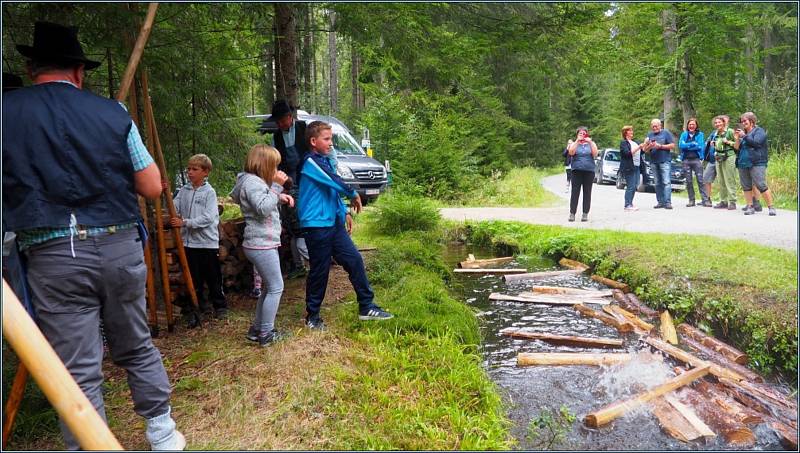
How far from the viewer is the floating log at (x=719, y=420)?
161 inches

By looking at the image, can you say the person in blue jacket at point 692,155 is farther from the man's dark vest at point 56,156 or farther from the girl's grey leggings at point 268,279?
the man's dark vest at point 56,156

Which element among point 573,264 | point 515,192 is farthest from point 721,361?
point 515,192

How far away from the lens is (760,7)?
11.2 ft

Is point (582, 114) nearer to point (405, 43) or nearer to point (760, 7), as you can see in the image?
point (405, 43)

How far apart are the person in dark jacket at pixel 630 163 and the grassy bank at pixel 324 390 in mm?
6202

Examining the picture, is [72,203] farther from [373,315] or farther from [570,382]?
[570,382]

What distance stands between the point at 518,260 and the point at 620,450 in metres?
6.41

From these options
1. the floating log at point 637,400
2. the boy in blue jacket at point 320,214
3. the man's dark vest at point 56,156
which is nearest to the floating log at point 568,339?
the floating log at point 637,400

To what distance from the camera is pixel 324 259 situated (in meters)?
5.14

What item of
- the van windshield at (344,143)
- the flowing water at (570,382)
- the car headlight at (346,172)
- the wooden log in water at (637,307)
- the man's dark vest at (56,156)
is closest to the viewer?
the man's dark vest at (56,156)

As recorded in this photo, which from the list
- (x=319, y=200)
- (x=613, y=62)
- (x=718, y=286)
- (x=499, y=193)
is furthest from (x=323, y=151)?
(x=499, y=193)

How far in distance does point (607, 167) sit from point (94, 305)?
37.2 ft

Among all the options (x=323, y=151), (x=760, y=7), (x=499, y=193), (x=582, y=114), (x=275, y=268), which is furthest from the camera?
(x=499, y=193)

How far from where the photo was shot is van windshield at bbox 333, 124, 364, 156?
1511cm
